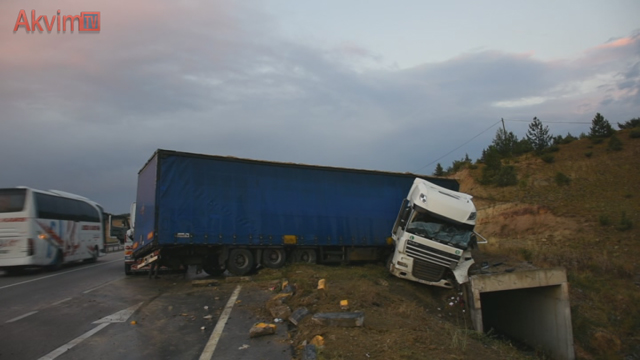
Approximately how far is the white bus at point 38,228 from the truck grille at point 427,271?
45.2ft

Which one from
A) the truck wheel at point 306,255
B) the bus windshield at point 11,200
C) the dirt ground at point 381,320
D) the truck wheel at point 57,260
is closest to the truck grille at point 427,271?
the dirt ground at point 381,320

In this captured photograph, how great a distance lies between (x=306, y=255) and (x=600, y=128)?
153 ft

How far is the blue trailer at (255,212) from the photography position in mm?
12102

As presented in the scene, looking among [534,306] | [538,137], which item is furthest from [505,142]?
[534,306]

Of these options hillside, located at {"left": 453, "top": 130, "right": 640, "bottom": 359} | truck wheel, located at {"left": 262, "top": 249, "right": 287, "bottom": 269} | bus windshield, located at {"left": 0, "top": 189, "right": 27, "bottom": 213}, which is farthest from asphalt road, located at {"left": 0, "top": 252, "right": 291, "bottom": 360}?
hillside, located at {"left": 453, "top": 130, "right": 640, "bottom": 359}

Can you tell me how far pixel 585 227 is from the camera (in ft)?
86.9

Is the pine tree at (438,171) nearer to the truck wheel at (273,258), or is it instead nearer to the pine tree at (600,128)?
the pine tree at (600,128)

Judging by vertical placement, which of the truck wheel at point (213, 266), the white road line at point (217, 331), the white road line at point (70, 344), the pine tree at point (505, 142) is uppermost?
the pine tree at point (505, 142)

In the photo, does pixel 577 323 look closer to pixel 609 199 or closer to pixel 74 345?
pixel 74 345

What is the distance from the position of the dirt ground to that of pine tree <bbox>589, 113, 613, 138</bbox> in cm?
4270

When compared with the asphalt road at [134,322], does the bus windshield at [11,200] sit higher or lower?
higher

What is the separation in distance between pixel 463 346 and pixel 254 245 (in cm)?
814

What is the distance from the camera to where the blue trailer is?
12.1 m

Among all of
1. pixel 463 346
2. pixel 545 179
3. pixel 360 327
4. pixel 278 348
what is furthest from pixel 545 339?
pixel 545 179
